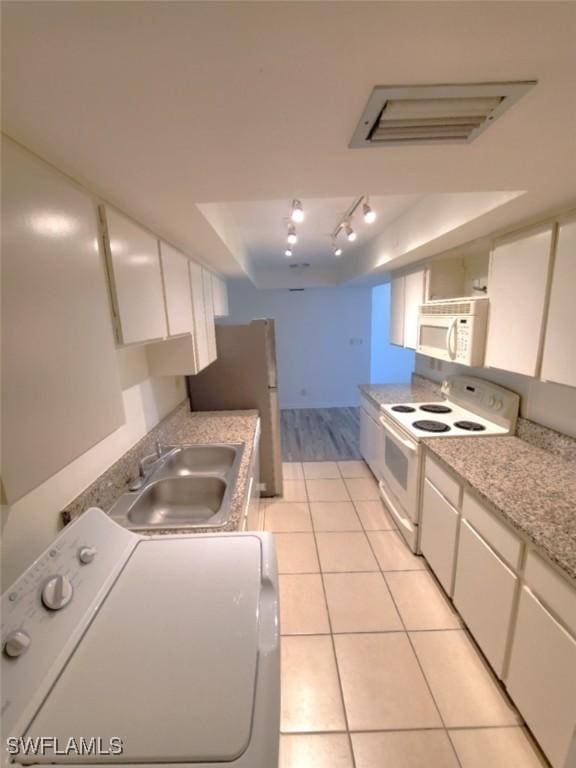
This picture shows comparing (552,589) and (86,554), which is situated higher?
(86,554)

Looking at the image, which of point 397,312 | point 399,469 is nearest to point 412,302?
point 397,312

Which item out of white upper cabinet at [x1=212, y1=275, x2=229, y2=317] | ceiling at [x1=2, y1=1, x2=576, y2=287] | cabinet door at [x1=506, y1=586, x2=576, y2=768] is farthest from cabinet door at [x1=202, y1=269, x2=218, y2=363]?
cabinet door at [x1=506, y1=586, x2=576, y2=768]

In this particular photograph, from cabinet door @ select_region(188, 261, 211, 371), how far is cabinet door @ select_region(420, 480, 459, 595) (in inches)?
66.3

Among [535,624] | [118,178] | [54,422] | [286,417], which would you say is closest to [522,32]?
[118,178]

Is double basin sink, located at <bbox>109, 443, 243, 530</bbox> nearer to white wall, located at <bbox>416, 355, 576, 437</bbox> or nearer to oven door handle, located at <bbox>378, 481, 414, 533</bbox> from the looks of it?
oven door handle, located at <bbox>378, 481, 414, 533</bbox>

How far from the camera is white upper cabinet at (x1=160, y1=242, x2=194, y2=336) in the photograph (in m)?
1.50

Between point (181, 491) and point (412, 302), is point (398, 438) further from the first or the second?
point (181, 491)

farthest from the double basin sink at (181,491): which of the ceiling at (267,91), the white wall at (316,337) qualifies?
the white wall at (316,337)

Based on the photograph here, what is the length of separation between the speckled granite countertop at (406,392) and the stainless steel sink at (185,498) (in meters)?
1.75

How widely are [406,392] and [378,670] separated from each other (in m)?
2.36

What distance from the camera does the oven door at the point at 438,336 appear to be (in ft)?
7.12

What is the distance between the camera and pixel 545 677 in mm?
1151

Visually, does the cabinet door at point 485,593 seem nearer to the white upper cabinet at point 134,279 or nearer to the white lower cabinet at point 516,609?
the white lower cabinet at point 516,609

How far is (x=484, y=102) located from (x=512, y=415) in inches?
Result: 74.4
